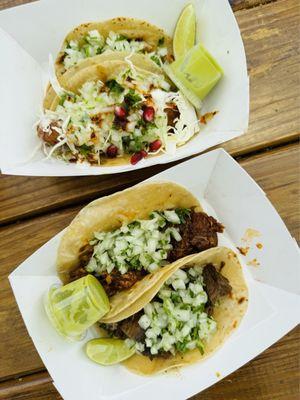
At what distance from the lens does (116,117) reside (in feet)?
7.01

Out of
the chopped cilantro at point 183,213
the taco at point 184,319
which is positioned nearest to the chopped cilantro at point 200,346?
the taco at point 184,319

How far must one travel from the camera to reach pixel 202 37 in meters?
2.20

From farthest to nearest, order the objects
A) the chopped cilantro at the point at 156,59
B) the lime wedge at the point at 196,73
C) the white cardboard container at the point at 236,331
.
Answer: the chopped cilantro at the point at 156,59 → the lime wedge at the point at 196,73 → the white cardboard container at the point at 236,331

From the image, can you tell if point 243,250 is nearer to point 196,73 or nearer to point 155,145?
point 155,145

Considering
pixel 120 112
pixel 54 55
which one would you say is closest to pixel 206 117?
pixel 120 112

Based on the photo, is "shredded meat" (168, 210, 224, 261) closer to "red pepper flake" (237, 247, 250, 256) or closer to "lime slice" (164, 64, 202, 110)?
"red pepper flake" (237, 247, 250, 256)

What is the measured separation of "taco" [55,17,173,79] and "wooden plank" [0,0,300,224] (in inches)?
14.4

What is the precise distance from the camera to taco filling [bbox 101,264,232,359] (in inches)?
81.4

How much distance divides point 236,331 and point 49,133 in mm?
1048

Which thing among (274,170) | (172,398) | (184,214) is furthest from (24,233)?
(274,170)

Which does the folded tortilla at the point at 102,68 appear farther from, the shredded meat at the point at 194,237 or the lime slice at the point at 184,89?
the shredded meat at the point at 194,237

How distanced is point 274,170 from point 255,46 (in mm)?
534

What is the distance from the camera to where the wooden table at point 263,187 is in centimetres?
224

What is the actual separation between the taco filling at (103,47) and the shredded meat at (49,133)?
29 cm
